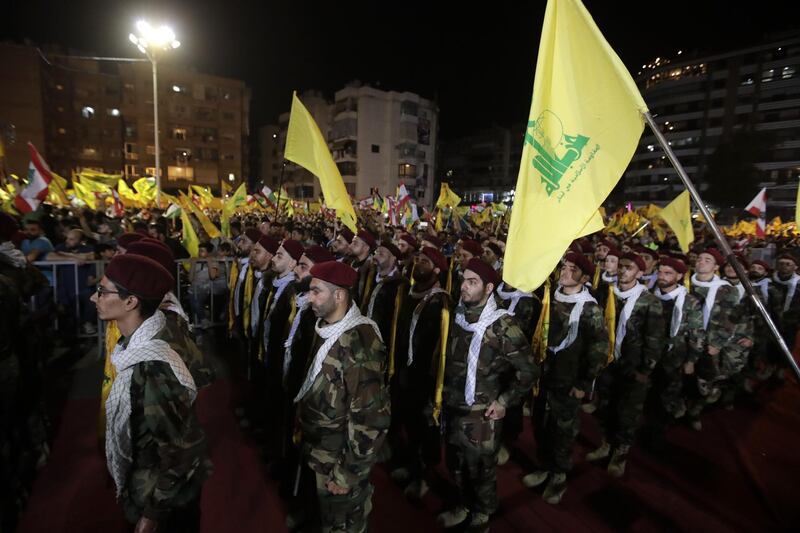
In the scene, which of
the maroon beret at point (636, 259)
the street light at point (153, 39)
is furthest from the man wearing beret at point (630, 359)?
the street light at point (153, 39)

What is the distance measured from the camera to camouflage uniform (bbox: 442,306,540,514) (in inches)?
137

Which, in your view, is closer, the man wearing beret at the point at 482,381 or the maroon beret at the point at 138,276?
the maroon beret at the point at 138,276

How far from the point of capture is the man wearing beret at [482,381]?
11.4ft

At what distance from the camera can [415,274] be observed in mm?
4871

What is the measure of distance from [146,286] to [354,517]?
210 centimetres

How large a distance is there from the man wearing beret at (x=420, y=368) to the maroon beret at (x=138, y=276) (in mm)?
2450

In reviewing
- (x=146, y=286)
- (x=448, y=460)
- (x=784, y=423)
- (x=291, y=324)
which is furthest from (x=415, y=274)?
(x=784, y=423)

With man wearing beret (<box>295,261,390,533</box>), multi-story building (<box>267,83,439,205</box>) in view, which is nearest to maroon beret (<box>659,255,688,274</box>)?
man wearing beret (<box>295,261,390,533</box>)

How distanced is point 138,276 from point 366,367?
5.03 feet

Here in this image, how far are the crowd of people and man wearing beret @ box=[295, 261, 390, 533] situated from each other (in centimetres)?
1

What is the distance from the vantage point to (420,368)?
172 inches

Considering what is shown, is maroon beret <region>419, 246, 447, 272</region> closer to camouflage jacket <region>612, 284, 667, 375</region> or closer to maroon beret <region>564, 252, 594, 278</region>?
maroon beret <region>564, 252, 594, 278</region>

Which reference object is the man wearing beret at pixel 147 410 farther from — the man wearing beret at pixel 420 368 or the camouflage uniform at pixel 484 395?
the man wearing beret at pixel 420 368

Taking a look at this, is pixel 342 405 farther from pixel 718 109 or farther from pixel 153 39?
pixel 718 109
